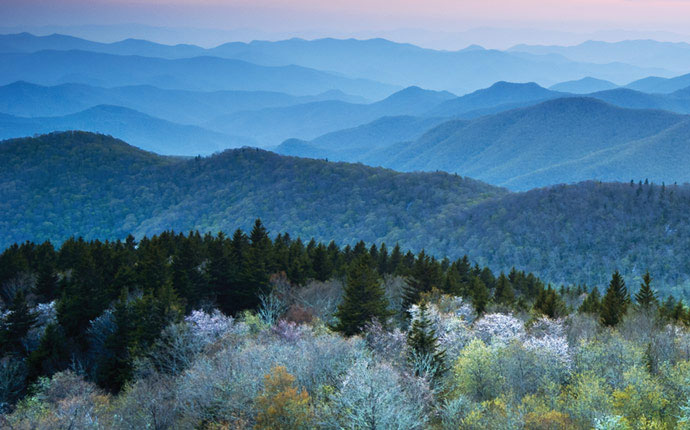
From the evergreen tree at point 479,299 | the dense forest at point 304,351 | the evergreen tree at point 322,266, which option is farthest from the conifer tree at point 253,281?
the evergreen tree at point 479,299

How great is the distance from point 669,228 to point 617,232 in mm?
Answer: 14654

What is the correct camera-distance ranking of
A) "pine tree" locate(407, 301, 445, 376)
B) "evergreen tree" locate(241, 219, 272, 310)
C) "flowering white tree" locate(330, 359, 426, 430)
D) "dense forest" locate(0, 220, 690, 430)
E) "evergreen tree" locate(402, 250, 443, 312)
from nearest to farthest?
"flowering white tree" locate(330, 359, 426, 430)
"dense forest" locate(0, 220, 690, 430)
"pine tree" locate(407, 301, 445, 376)
"evergreen tree" locate(402, 250, 443, 312)
"evergreen tree" locate(241, 219, 272, 310)

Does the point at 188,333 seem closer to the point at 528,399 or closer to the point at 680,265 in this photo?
the point at 528,399

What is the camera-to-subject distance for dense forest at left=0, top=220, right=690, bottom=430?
26.3 m

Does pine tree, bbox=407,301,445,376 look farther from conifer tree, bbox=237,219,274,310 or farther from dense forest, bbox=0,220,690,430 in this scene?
conifer tree, bbox=237,219,274,310

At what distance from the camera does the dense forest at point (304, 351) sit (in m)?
26.3

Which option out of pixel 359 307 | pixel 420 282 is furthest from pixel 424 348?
pixel 420 282

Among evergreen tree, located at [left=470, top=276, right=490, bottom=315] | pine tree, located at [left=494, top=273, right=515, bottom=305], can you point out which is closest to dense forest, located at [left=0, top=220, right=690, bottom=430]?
evergreen tree, located at [left=470, top=276, right=490, bottom=315]

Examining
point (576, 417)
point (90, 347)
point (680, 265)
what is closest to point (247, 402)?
point (576, 417)

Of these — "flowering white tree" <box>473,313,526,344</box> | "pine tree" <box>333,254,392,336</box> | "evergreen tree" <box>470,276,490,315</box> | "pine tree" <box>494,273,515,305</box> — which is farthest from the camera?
"pine tree" <box>494,273,515,305</box>

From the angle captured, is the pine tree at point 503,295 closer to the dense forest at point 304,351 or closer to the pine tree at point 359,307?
the dense forest at point 304,351

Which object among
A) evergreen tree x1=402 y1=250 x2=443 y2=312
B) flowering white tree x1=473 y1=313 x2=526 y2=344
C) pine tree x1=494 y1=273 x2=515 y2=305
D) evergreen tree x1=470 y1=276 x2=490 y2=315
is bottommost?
pine tree x1=494 y1=273 x2=515 y2=305

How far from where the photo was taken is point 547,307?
5112cm

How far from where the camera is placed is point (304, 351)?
109 ft
